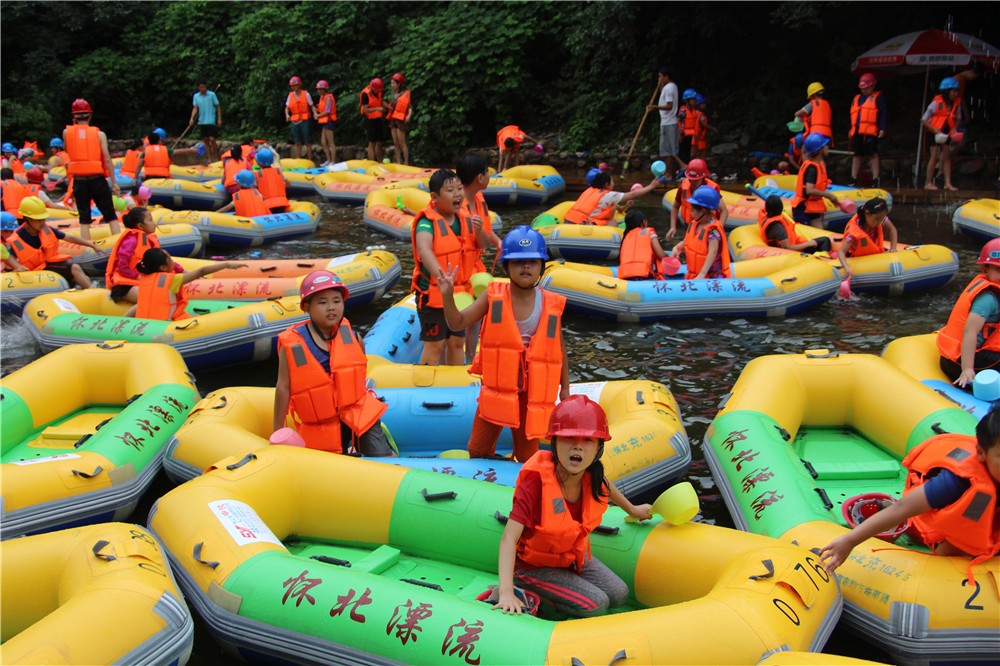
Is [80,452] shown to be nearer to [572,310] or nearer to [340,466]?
[340,466]

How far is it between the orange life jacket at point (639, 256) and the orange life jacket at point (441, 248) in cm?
253

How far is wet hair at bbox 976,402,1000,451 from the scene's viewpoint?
122 inches

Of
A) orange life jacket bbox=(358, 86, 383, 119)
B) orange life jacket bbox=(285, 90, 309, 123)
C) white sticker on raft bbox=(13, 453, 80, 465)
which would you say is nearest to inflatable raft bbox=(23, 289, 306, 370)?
white sticker on raft bbox=(13, 453, 80, 465)

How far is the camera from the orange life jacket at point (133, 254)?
728 centimetres

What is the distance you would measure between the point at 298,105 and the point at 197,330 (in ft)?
35.4

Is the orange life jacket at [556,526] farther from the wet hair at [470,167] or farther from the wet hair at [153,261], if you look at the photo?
the wet hair at [153,261]

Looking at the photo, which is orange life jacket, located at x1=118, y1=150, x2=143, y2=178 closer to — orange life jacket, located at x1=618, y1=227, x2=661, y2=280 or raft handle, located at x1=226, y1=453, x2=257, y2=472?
orange life jacket, located at x1=618, y1=227, x2=661, y2=280

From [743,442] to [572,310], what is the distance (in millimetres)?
3692

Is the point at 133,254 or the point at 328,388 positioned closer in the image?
the point at 328,388

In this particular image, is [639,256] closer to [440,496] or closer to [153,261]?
[153,261]

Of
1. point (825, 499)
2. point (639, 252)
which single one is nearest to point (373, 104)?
point (639, 252)

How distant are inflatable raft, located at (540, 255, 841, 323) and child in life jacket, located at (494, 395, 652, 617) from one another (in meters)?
4.26

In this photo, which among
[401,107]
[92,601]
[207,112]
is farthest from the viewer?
[207,112]

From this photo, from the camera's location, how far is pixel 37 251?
905 cm
